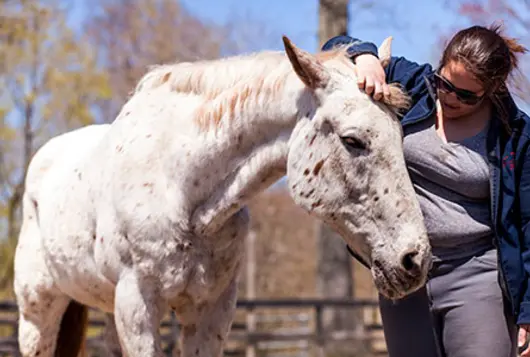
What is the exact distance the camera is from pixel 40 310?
515 cm

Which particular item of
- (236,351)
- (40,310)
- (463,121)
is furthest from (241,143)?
(236,351)

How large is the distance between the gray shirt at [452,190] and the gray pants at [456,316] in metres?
0.08

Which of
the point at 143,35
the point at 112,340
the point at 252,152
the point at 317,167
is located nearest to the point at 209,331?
the point at 252,152

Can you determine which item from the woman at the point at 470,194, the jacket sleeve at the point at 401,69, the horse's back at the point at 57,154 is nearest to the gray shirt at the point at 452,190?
the woman at the point at 470,194

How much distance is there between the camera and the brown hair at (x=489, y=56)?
10.9ft

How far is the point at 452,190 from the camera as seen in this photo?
3496 mm

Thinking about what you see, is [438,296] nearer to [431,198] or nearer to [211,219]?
[431,198]

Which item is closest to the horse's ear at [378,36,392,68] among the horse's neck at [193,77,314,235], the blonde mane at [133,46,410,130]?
the blonde mane at [133,46,410,130]

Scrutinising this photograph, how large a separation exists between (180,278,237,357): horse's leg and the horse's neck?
0.43m

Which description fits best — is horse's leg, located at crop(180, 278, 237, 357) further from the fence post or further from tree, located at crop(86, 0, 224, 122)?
tree, located at crop(86, 0, 224, 122)

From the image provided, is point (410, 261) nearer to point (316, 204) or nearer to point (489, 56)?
point (316, 204)

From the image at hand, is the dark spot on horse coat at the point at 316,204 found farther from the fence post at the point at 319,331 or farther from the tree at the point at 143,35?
the tree at the point at 143,35

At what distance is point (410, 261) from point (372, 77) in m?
0.76

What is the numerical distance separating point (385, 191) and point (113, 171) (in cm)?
143
